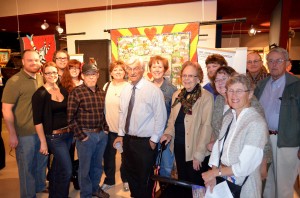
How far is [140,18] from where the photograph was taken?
5801 millimetres

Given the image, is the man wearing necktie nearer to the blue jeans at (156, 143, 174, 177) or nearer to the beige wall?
the blue jeans at (156, 143, 174, 177)

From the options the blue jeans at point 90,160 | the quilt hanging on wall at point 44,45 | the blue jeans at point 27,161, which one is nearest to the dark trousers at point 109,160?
the blue jeans at point 90,160

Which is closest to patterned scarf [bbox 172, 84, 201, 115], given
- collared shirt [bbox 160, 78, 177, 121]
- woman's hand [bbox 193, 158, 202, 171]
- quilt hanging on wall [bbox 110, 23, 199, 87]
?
woman's hand [bbox 193, 158, 202, 171]

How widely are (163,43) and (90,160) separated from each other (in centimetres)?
256

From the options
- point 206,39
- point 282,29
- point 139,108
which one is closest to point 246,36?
point 282,29

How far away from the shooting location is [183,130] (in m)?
2.27

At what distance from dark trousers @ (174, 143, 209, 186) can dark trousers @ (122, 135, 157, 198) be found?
0.30 m

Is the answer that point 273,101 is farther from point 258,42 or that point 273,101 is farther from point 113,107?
point 258,42

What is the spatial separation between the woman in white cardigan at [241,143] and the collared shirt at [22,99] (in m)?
1.95

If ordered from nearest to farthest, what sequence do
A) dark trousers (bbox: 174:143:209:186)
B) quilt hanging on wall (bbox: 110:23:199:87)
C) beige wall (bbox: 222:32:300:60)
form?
dark trousers (bbox: 174:143:209:186) < quilt hanging on wall (bbox: 110:23:199:87) < beige wall (bbox: 222:32:300:60)

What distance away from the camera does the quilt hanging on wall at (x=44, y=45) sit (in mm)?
4801

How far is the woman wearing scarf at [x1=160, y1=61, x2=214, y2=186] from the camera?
2.13 metres

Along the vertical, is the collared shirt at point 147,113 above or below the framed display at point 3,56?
below

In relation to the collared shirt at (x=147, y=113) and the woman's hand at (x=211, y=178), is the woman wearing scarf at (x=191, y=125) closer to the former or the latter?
the collared shirt at (x=147, y=113)
